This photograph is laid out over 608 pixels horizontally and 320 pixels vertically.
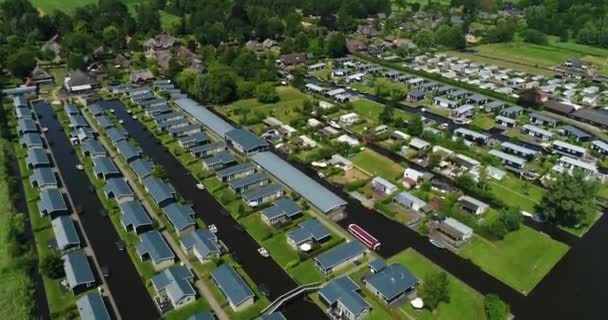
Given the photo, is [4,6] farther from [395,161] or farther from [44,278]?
[395,161]

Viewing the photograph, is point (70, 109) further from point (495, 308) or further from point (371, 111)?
point (495, 308)

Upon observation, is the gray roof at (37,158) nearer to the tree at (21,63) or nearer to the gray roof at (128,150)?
the gray roof at (128,150)

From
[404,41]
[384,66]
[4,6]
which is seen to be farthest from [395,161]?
[4,6]

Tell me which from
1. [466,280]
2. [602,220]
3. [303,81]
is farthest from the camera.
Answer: [303,81]

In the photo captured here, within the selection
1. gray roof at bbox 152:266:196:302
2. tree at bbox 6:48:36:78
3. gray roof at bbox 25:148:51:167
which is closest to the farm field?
gray roof at bbox 152:266:196:302

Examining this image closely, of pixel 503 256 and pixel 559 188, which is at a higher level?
pixel 559 188

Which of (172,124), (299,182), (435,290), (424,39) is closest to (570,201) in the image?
(435,290)

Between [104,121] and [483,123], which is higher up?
[483,123]
